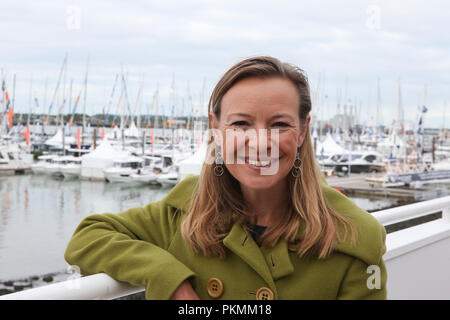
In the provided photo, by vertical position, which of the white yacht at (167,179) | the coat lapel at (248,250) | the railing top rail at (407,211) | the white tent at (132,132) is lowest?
the white yacht at (167,179)

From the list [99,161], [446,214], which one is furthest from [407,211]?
[99,161]

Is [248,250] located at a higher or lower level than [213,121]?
lower

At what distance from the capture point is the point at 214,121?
1446mm

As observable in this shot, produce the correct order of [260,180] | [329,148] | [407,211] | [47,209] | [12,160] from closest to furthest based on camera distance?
[260,180] < [407,211] < [47,209] < [329,148] < [12,160]

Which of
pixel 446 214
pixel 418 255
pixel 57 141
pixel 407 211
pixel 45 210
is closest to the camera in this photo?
pixel 407 211

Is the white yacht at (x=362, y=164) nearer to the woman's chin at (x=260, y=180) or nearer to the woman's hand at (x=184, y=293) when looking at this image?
the woman's chin at (x=260, y=180)

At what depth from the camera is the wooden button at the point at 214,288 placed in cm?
131

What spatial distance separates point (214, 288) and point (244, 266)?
4.2 inches

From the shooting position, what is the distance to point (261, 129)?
4.23 ft

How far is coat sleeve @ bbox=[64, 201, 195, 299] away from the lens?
4.10 ft

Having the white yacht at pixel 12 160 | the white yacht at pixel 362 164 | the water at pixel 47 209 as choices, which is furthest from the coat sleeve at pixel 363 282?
the white yacht at pixel 12 160

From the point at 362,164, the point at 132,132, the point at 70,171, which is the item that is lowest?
the point at 70,171

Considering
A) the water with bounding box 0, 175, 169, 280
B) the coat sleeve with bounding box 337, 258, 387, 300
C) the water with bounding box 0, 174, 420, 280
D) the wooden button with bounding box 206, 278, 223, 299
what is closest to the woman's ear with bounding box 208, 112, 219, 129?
the wooden button with bounding box 206, 278, 223, 299

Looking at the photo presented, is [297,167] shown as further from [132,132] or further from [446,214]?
[132,132]
